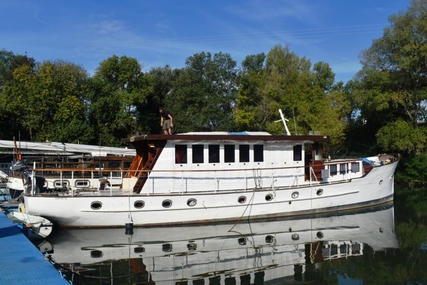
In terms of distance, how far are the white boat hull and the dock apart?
2487 mm

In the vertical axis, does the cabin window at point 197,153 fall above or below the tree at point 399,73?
below

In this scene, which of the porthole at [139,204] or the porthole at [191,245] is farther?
the porthole at [139,204]

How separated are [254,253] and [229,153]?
192 inches

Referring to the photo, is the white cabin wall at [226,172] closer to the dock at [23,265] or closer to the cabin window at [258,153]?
the cabin window at [258,153]

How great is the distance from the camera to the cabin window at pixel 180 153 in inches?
605

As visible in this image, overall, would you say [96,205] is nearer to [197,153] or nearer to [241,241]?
[197,153]

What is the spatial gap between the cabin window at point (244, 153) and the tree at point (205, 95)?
23.0 m

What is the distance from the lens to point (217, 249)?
39.9 feet

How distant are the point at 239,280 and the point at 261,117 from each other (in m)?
28.8

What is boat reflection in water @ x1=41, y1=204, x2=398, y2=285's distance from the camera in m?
9.89

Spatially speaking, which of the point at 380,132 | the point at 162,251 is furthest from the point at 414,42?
the point at 162,251

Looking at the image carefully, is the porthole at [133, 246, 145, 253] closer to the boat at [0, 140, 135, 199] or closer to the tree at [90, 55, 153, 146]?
the boat at [0, 140, 135, 199]

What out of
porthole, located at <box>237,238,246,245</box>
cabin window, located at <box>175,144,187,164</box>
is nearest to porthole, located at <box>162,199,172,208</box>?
cabin window, located at <box>175,144,187,164</box>

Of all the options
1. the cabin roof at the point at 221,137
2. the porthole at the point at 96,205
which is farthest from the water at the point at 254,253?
the cabin roof at the point at 221,137
